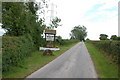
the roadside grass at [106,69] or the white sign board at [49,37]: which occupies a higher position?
the white sign board at [49,37]

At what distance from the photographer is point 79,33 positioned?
510ft

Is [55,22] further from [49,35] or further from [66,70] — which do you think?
[66,70]

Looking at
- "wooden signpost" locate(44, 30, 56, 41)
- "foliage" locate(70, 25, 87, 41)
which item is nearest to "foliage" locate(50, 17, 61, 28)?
"wooden signpost" locate(44, 30, 56, 41)

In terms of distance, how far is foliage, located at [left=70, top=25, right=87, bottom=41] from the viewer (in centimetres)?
15088

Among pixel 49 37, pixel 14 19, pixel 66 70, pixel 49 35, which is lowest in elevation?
pixel 66 70

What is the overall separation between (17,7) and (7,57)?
12.7 meters

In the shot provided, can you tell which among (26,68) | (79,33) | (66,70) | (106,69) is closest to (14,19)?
(26,68)

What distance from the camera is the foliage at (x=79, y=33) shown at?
15088 centimetres

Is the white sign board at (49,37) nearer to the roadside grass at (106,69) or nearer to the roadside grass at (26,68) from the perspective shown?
the roadside grass at (26,68)

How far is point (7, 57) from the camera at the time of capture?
37.6 feet

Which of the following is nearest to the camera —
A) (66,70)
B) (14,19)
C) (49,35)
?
(66,70)

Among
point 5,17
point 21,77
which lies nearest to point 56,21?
point 5,17

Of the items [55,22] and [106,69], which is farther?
[55,22]

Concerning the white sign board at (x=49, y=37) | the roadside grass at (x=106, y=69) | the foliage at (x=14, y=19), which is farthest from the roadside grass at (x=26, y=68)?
the white sign board at (x=49, y=37)
